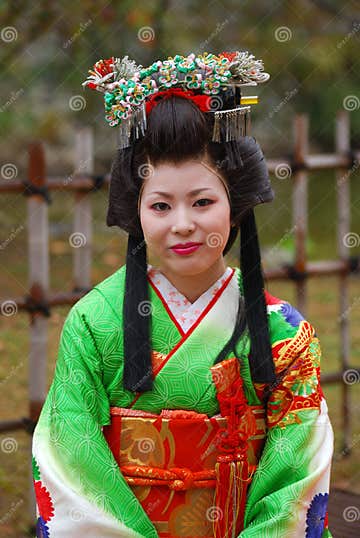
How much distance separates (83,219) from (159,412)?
1.80m

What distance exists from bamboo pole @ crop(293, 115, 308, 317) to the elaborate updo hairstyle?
2.00 m

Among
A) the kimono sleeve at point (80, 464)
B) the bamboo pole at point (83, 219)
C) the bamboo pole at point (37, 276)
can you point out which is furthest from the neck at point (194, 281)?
the bamboo pole at point (83, 219)

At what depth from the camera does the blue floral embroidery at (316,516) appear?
2074 millimetres

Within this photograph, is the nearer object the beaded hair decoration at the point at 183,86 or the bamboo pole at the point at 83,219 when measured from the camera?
the beaded hair decoration at the point at 183,86

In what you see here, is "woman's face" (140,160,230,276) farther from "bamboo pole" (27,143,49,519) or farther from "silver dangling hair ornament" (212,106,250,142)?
"bamboo pole" (27,143,49,519)

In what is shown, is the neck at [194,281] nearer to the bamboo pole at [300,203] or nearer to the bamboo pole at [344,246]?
the bamboo pole at [300,203]

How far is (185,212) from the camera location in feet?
6.66

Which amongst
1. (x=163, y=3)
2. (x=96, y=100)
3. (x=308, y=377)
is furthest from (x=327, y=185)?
(x=308, y=377)

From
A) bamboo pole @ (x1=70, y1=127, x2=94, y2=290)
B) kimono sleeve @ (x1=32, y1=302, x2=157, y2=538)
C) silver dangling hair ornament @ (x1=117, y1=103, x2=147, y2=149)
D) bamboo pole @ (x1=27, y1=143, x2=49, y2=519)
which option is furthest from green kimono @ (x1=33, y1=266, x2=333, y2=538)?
bamboo pole @ (x1=70, y1=127, x2=94, y2=290)

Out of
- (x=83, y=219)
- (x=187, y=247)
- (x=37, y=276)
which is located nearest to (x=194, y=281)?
(x=187, y=247)

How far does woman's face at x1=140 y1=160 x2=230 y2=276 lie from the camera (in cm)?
203

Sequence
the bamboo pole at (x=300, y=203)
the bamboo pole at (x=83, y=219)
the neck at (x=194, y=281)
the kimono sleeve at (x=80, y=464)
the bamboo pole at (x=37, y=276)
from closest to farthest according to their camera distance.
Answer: the kimono sleeve at (x=80, y=464)
the neck at (x=194, y=281)
the bamboo pole at (x=37, y=276)
the bamboo pole at (x=83, y=219)
the bamboo pole at (x=300, y=203)

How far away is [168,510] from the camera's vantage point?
2.11 m

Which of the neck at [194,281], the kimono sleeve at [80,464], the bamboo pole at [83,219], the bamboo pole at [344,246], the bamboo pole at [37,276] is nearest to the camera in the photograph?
the kimono sleeve at [80,464]
